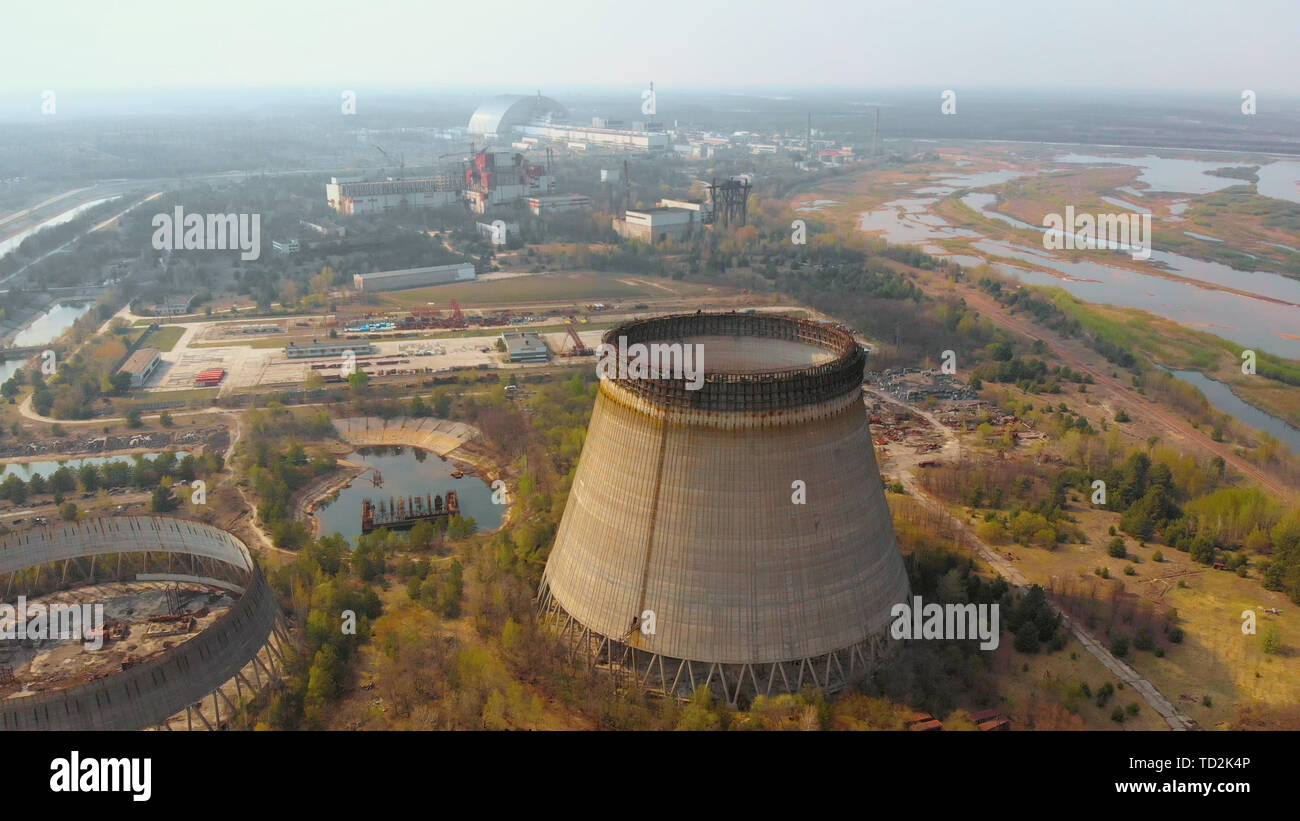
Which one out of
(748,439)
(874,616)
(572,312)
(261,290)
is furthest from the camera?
(261,290)

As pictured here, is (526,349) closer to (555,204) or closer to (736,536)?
(736,536)

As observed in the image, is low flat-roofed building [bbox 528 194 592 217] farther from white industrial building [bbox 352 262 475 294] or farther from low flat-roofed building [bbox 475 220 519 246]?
white industrial building [bbox 352 262 475 294]

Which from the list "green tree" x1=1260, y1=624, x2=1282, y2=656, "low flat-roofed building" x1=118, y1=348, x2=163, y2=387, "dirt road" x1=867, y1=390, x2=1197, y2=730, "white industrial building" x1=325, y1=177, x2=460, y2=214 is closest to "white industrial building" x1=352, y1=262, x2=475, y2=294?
"low flat-roofed building" x1=118, y1=348, x2=163, y2=387

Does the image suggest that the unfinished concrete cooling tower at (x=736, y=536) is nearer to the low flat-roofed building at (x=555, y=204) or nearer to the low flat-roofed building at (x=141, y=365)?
the low flat-roofed building at (x=141, y=365)

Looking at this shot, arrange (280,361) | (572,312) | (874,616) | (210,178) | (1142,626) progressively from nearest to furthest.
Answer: (874,616) → (1142,626) → (280,361) → (572,312) → (210,178)

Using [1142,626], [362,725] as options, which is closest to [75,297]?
[362,725]

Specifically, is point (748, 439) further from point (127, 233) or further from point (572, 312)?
point (127, 233)
